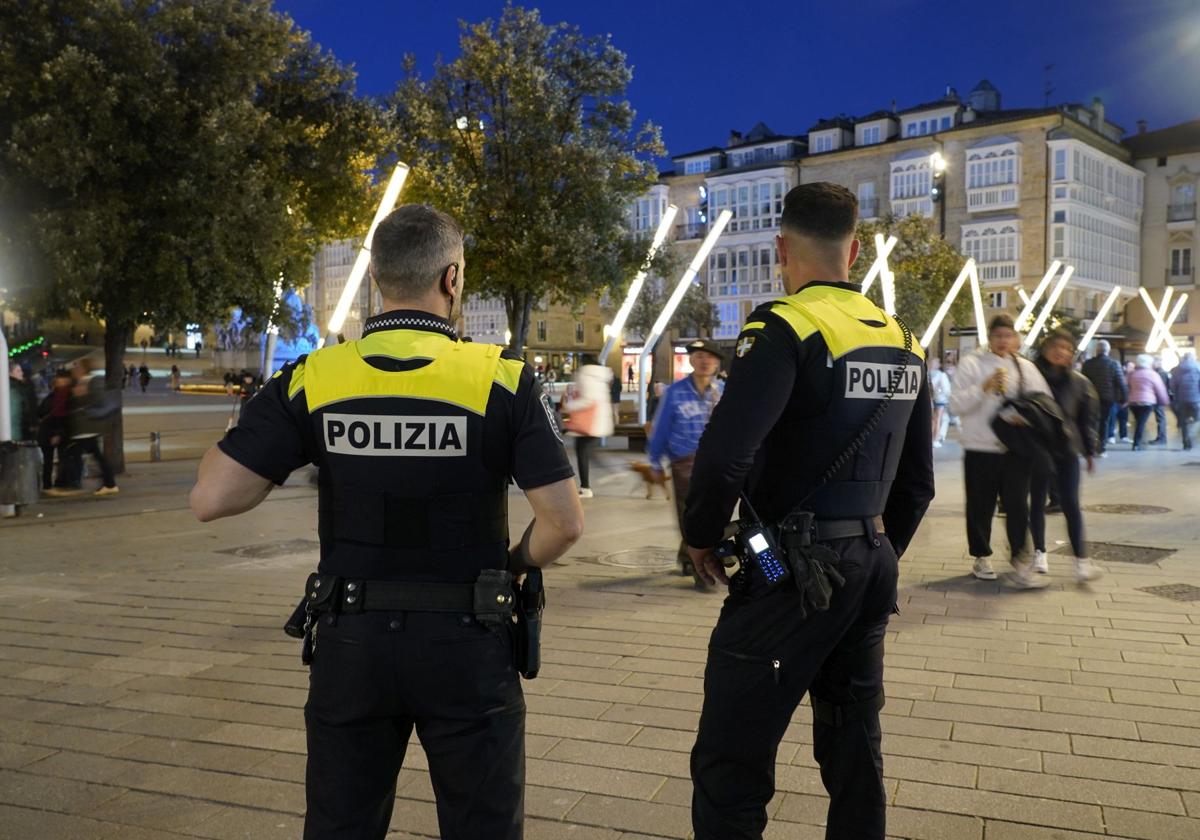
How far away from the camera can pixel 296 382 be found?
257 centimetres

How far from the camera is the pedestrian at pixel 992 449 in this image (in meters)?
7.89

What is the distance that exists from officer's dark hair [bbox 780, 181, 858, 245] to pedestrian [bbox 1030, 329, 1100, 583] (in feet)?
17.5

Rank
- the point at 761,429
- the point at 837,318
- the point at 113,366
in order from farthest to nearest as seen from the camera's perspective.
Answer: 1. the point at 113,366
2. the point at 837,318
3. the point at 761,429

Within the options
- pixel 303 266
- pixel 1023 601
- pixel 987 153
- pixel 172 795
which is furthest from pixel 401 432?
pixel 987 153

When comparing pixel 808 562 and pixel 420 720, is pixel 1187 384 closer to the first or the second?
pixel 808 562

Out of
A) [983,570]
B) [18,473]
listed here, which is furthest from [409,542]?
[18,473]

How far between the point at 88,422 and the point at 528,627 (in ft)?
44.4

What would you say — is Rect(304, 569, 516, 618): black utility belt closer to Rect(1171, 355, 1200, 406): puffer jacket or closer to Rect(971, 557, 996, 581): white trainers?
Rect(971, 557, 996, 581): white trainers

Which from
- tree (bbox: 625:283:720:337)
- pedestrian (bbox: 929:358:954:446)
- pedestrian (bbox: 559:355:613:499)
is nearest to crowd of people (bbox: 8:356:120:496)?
pedestrian (bbox: 559:355:613:499)

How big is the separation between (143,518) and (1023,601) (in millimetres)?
9399

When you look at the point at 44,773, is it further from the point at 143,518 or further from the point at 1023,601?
the point at 143,518

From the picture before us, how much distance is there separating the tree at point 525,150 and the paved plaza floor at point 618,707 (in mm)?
15277

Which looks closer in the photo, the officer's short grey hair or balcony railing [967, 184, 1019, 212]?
the officer's short grey hair

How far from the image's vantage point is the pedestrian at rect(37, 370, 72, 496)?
14328mm
